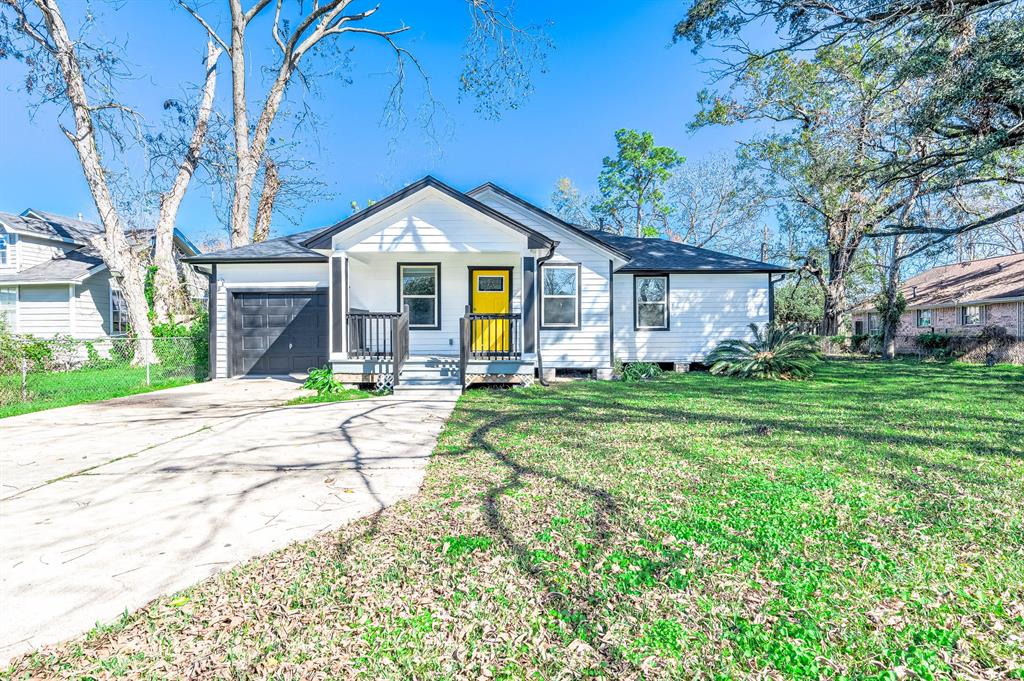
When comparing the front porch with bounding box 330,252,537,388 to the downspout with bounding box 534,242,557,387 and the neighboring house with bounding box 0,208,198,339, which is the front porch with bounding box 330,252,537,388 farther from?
the neighboring house with bounding box 0,208,198,339

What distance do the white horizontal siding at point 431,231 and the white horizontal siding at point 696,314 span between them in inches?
172

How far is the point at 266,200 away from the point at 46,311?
7985 mm

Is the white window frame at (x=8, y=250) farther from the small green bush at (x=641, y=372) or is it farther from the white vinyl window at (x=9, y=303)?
the small green bush at (x=641, y=372)

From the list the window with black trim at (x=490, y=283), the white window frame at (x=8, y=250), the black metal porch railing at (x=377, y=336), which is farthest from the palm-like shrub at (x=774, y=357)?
the white window frame at (x=8, y=250)

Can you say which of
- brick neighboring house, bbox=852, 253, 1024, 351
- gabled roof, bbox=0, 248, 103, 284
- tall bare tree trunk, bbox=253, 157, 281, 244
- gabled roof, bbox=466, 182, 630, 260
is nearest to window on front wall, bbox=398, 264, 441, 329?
gabled roof, bbox=466, 182, 630, 260

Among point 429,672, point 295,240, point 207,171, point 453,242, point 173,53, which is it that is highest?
point 173,53

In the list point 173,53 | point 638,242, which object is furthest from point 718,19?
point 173,53

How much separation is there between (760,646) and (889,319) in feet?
66.9

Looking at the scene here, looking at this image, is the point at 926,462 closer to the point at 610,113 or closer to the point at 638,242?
the point at 638,242

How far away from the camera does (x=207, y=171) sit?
14.9 metres

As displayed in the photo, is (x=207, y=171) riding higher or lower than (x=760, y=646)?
higher

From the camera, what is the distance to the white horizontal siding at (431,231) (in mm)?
8906

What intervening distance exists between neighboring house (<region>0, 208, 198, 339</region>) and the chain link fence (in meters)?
2.06

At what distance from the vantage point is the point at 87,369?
1295 cm
